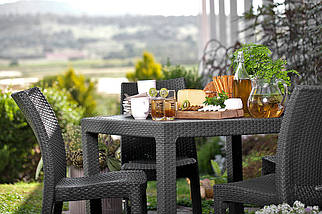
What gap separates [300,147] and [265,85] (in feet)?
1.47

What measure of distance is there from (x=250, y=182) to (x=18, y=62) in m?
11.6

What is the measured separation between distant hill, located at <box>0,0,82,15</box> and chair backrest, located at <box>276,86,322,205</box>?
10556 mm

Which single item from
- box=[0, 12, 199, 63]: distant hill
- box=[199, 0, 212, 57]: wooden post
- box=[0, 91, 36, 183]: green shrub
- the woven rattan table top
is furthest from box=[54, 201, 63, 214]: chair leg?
box=[0, 12, 199, 63]: distant hill

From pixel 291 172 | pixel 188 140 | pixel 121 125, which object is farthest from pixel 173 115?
pixel 188 140

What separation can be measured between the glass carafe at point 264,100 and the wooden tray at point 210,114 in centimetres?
7

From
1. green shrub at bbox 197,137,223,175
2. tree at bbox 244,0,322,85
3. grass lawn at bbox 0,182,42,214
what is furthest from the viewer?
green shrub at bbox 197,137,223,175

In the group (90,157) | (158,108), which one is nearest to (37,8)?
(90,157)

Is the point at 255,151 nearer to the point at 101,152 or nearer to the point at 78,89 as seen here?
the point at 101,152

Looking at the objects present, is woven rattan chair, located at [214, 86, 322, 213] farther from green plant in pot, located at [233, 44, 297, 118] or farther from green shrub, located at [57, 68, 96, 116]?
green shrub, located at [57, 68, 96, 116]

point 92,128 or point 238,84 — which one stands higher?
point 238,84

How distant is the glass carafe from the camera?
2.38m

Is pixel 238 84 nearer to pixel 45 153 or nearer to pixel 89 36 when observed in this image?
pixel 45 153

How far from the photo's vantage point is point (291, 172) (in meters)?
2.06

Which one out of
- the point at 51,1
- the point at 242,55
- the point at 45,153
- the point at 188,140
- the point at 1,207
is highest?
the point at 51,1
